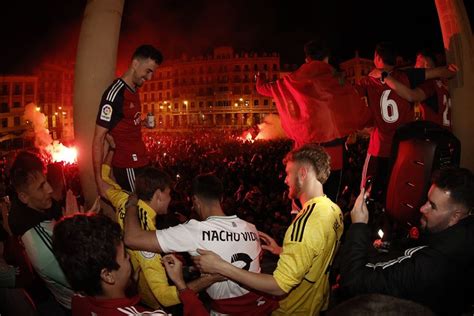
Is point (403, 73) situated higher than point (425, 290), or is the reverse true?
point (403, 73)

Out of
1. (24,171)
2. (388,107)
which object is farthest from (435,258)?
(24,171)

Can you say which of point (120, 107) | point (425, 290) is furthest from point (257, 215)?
point (425, 290)

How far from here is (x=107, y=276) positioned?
2164mm

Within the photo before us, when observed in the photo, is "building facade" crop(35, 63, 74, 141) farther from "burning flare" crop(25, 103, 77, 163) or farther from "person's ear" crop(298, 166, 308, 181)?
"person's ear" crop(298, 166, 308, 181)

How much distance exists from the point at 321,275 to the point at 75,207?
94.7 inches

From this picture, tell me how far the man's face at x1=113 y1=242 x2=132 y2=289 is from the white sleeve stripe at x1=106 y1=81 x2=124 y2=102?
2.22m

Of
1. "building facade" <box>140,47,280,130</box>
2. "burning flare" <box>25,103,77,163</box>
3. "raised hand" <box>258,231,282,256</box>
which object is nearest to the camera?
"raised hand" <box>258,231,282,256</box>

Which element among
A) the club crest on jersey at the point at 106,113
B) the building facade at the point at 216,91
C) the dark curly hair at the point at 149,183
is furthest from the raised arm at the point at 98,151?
the building facade at the point at 216,91

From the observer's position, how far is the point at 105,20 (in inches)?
180

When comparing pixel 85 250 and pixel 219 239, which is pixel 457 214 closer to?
pixel 219 239

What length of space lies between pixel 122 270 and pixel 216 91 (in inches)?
3748

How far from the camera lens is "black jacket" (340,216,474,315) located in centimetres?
247

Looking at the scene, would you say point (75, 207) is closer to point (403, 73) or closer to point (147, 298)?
point (147, 298)

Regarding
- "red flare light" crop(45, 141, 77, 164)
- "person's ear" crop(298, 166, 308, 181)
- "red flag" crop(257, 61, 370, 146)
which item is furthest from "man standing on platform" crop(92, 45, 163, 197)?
"red flare light" crop(45, 141, 77, 164)
